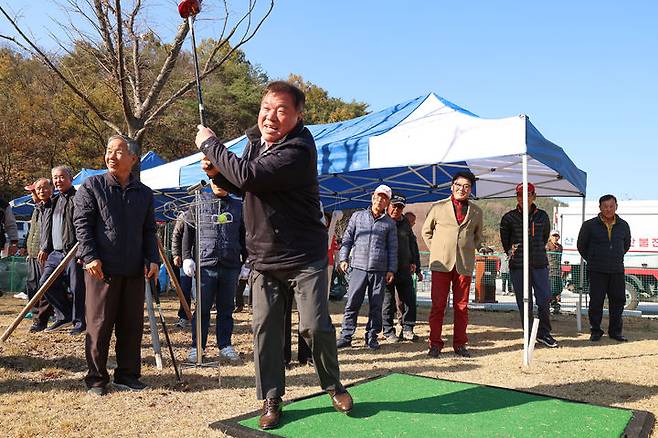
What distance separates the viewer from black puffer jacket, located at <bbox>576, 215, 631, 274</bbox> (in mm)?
7172

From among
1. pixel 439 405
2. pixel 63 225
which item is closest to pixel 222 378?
pixel 439 405

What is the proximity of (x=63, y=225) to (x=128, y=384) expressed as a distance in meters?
2.92

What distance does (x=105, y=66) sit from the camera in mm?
10320

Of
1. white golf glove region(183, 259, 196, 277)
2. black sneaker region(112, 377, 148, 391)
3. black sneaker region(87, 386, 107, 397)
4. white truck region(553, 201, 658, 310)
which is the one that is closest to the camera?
black sneaker region(87, 386, 107, 397)

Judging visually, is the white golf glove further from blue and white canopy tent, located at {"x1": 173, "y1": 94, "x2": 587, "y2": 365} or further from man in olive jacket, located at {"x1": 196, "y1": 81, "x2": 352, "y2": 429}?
man in olive jacket, located at {"x1": 196, "y1": 81, "x2": 352, "y2": 429}

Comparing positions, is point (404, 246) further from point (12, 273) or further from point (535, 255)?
point (12, 273)

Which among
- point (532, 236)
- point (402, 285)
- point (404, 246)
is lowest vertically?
point (402, 285)

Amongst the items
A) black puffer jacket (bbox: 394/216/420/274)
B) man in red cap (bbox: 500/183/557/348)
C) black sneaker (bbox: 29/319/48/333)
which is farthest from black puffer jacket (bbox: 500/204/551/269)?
black sneaker (bbox: 29/319/48/333)

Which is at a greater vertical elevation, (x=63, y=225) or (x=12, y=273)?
(x=63, y=225)

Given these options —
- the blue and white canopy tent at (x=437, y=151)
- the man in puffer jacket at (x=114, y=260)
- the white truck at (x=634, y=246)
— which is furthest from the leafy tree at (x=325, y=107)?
the man in puffer jacket at (x=114, y=260)

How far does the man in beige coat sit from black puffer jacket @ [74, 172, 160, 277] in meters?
3.01

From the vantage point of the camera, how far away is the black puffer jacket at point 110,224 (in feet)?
13.1

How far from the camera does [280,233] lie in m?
3.10

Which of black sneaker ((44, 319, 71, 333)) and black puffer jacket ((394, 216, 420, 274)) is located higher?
black puffer jacket ((394, 216, 420, 274))
